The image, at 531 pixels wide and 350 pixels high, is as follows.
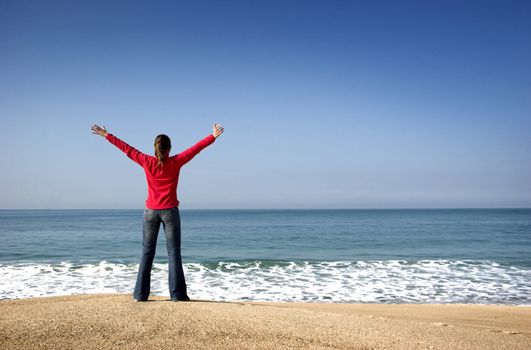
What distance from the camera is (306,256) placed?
1962 cm

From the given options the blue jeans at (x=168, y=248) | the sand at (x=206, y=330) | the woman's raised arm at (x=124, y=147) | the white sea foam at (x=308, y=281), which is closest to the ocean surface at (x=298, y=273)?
the white sea foam at (x=308, y=281)

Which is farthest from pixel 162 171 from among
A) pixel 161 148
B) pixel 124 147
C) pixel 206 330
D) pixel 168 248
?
pixel 206 330

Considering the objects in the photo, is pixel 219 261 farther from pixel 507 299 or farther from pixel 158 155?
pixel 158 155

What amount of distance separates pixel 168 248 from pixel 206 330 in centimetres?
198

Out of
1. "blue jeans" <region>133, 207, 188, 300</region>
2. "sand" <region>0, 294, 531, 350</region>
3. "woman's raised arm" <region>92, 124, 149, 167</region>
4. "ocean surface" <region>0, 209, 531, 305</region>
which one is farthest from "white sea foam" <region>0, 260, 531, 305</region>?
"woman's raised arm" <region>92, 124, 149, 167</region>

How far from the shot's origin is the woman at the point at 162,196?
19.5ft

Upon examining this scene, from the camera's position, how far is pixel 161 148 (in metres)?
5.93

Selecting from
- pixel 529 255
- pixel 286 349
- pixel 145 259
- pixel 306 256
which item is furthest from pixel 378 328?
pixel 529 255

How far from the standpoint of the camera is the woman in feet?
19.5

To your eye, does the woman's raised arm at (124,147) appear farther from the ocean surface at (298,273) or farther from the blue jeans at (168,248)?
the ocean surface at (298,273)

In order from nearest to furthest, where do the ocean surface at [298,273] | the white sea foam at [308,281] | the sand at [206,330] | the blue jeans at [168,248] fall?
1. the sand at [206,330]
2. the blue jeans at [168,248]
3. the white sea foam at [308,281]
4. the ocean surface at [298,273]

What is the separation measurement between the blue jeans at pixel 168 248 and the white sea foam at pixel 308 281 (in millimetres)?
4829

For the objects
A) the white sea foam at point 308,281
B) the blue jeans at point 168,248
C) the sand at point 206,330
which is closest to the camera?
the sand at point 206,330

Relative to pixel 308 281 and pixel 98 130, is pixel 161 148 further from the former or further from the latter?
pixel 308 281
